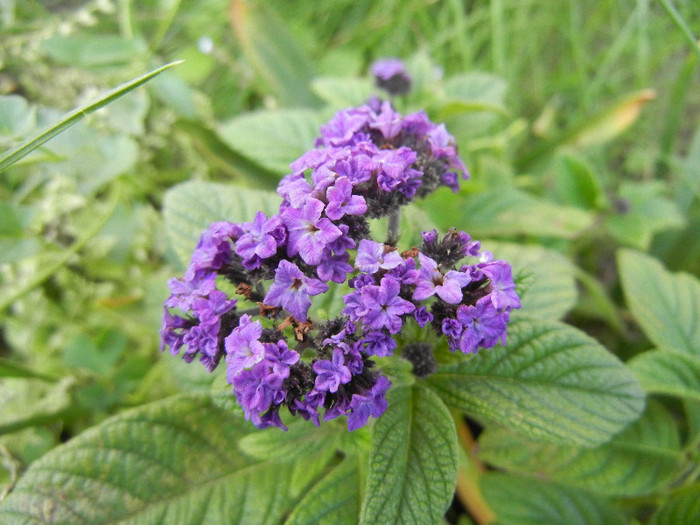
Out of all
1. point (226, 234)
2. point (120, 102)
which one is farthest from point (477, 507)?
point (120, 102)

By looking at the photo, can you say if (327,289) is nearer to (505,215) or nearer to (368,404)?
(368,404)

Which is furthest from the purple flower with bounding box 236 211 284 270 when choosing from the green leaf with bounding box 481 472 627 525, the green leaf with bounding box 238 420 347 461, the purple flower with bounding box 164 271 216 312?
the green leaf with bounding box 481 472 627 525

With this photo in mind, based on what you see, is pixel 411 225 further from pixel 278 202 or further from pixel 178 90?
pixel 178 90

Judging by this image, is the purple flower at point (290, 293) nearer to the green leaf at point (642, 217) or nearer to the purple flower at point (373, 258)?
the purple flower at point (373, 258)

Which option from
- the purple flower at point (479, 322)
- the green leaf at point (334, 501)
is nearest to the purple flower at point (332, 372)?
the purple flower at point (479, 322)

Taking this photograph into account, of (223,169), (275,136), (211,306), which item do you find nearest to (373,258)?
(211,306)

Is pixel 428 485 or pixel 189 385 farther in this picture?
pixel 189 385
